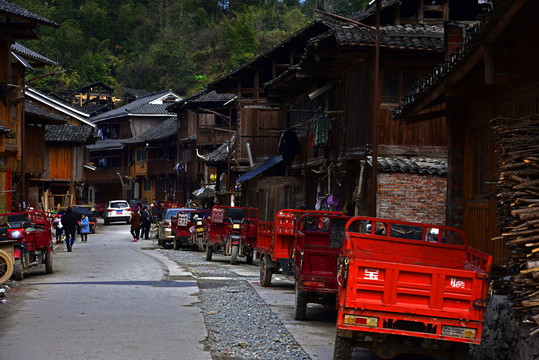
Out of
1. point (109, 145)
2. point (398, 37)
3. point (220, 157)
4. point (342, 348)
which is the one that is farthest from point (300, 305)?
point (109, 145)

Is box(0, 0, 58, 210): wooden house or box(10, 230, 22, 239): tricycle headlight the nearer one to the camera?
box(10, 230, 22, 239): tricycle headlight

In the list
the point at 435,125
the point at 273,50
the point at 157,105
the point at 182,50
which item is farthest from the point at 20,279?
the point at 182,50

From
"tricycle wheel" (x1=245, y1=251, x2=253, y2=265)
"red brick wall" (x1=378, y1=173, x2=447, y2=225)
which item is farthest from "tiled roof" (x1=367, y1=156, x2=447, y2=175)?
"tricycle wheel" (x1=245, y1=251, x2=253, y2=265)

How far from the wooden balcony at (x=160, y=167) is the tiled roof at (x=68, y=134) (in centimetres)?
1250

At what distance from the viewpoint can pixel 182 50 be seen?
8119 centimetres

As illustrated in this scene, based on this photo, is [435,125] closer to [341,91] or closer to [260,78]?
[341,91]

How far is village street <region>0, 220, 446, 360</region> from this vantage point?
9740mm

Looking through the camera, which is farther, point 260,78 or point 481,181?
point 260,78

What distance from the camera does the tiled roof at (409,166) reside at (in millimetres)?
21078

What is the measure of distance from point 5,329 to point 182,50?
2842 inches

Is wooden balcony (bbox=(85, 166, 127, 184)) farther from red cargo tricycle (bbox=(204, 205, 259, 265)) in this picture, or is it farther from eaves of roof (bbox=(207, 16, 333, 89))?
red cargo tricycle (bbox=(204, 205, 259, 265))

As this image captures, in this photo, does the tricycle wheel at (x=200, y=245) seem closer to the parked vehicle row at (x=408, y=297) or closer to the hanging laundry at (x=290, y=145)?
the hanging laundry at (x=290, y=145)

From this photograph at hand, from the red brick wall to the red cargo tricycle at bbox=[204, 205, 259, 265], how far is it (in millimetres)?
4363

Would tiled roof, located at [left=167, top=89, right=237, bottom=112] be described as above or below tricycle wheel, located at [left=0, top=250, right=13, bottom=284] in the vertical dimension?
above
